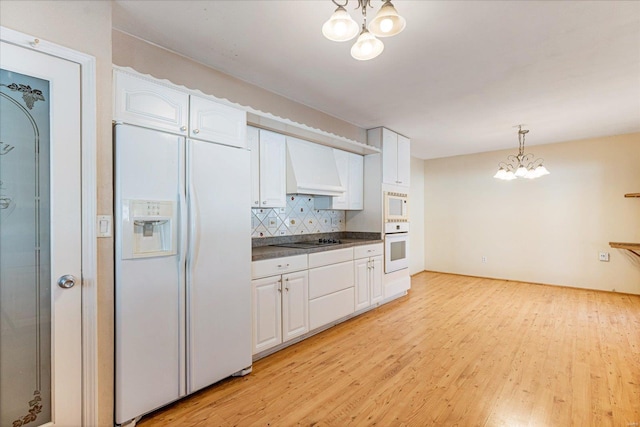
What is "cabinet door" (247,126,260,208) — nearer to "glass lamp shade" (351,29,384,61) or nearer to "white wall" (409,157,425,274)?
"glass lamp shade" (351,29,384,61)

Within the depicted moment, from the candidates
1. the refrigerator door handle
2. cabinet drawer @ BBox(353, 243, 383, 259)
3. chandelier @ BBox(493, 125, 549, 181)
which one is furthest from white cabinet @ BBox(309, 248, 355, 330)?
chandelier @ BBox(493, 125, 549, 181)

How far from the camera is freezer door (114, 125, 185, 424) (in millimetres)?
1796

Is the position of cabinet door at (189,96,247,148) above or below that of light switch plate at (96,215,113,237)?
above

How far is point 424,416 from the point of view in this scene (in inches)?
77.5

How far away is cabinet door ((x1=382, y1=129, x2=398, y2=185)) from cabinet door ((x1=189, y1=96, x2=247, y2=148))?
245cm

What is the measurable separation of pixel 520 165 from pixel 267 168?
3783 mm

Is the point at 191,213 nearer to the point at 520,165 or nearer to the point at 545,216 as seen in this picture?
the point at 520,165

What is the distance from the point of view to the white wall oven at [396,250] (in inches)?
173

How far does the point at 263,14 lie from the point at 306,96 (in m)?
1.39

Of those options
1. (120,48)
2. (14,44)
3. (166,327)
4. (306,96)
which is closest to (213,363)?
(166,327)

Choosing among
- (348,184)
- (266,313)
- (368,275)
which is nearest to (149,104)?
(266,313)

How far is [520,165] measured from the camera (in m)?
4.60

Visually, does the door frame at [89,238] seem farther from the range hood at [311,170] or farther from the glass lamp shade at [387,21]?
the range hood at [311,170]

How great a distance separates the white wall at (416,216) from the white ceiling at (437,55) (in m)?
2.60
